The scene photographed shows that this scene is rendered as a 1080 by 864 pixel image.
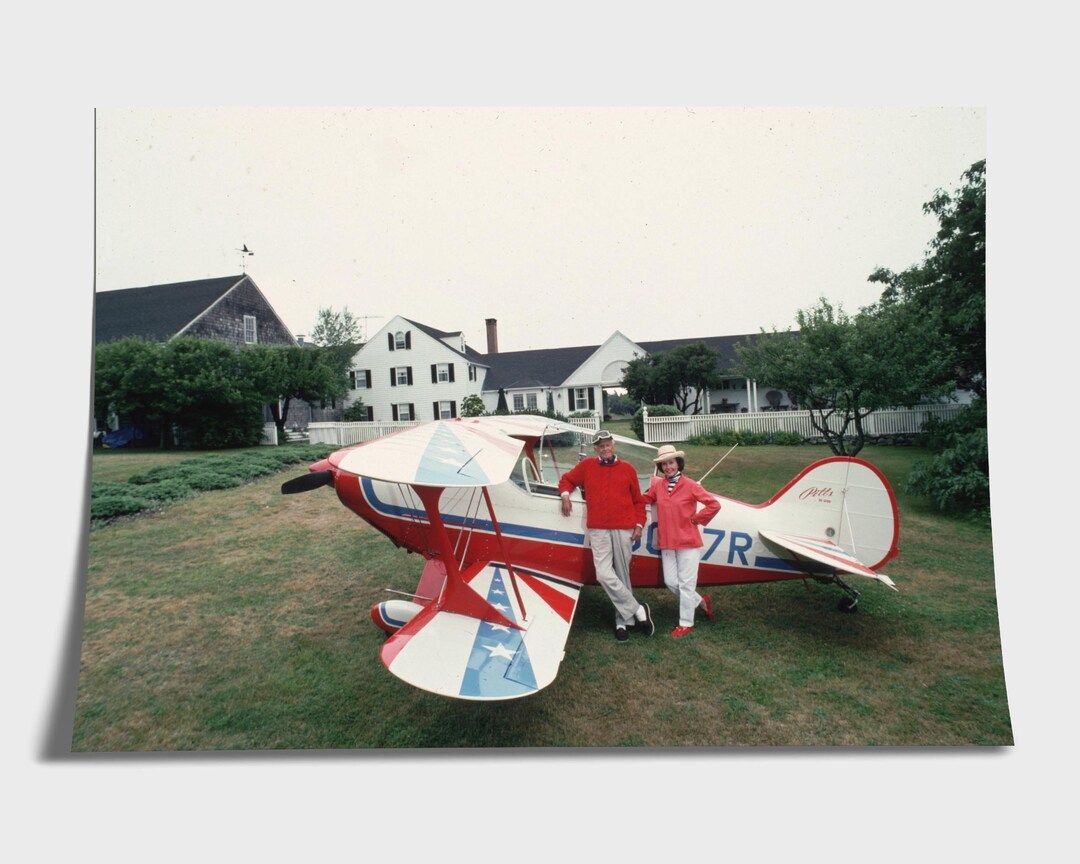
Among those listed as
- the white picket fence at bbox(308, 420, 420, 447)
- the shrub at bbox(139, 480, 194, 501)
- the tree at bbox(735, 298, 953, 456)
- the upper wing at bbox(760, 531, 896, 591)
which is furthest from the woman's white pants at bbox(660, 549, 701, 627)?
the shrub at bbox(139, 480, 194, 501)

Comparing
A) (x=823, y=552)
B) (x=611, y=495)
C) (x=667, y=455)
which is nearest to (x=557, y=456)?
(x=611, y=495)

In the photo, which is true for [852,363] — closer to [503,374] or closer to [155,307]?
[503,374]

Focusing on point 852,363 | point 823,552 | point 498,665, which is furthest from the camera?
point 852,363

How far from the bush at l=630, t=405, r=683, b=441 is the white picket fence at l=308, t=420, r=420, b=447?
2.60 metres

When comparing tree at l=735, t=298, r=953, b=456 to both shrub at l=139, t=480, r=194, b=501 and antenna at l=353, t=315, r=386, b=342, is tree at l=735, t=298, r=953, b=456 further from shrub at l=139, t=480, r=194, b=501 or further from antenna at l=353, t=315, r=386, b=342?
shrub at l=139, t=480, r=194, b=501

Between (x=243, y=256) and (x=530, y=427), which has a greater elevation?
(x=243, y=256)

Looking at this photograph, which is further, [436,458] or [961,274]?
[961,274]

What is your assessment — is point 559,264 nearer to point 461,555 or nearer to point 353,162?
point 353,162

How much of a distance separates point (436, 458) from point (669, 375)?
3509 mm

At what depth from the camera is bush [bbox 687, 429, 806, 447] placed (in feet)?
14.7

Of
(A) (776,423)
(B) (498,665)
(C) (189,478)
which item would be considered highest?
(A) (776,423)

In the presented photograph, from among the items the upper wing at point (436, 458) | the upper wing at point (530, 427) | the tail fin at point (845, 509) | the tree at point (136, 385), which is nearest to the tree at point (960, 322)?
the tail fin at point (845, 509)

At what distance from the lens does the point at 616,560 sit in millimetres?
2951

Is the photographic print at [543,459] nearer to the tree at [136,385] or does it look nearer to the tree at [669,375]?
the tree at [136,385]
